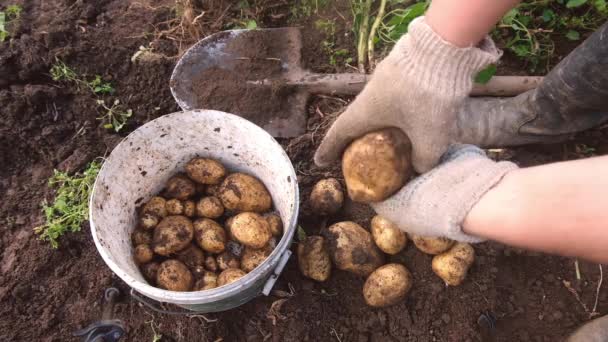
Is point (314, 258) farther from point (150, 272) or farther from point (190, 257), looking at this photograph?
point (150, 272)

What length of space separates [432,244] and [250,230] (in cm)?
76

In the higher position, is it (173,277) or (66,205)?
(173,277)

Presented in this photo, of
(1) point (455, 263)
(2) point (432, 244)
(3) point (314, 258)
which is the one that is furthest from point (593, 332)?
(3) point (314, 258)

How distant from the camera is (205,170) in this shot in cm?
193

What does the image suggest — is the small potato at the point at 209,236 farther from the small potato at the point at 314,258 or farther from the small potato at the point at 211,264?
the small potato at the point at 314,258

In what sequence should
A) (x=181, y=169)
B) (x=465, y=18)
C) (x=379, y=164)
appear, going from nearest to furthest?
1. (x=465, y=18)
2. (x=379, y=164)
3. (x=181, y=169)

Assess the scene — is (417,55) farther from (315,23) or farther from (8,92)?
(8,92)

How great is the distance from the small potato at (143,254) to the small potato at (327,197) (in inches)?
29.5

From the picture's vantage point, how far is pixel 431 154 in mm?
1386

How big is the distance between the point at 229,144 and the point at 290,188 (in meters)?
0.45

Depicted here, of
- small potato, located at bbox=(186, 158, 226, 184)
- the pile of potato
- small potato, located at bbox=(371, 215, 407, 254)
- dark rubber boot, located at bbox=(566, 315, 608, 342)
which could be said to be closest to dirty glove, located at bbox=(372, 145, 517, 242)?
small potato, located at bbox=(371, 215, 407, 254)

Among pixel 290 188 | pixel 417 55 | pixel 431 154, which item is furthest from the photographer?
pixel 290 188

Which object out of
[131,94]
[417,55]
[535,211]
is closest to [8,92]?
[131,94]

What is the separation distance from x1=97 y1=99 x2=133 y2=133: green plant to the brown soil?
4 cm
